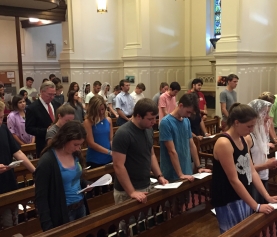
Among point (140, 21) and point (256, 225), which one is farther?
point (140, 21)

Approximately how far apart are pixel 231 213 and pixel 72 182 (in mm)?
1184

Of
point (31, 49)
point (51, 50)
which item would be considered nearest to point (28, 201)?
point (31, 49)

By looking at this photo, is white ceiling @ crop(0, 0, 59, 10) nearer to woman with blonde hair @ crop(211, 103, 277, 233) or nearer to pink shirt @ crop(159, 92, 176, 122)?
pink shirt @ crop(159, 92, 176, 122)

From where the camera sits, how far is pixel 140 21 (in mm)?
10883

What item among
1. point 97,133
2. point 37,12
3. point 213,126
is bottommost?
point 213,126

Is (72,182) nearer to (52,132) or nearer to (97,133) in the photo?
(52,132)

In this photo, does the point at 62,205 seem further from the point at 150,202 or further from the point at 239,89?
the point at 239,89

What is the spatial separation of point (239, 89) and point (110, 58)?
15.1 feet

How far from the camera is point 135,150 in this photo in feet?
9.33

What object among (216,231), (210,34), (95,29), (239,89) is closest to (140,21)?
(95,29)

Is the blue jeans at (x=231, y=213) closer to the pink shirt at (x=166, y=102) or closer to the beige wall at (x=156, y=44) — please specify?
the pink shirt at (x=166, y=102)

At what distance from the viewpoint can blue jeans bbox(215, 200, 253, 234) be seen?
2.55 m

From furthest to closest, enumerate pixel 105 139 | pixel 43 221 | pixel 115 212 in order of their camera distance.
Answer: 1. pixel 105 139
2. pixel 115 212
3. pixel 43 221

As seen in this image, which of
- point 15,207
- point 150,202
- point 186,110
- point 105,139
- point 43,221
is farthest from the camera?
point 105,139
